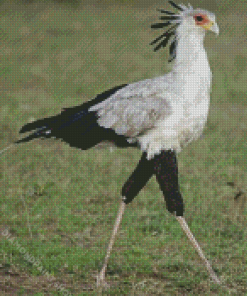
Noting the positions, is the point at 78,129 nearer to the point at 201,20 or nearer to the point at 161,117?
the point at 161,117

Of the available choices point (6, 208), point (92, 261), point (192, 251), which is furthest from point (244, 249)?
point (6, 208)

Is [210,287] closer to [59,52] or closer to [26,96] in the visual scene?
[26,96]

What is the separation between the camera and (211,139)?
764cm

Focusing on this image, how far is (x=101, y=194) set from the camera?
19.3ft

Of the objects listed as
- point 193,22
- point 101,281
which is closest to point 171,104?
point 193,22

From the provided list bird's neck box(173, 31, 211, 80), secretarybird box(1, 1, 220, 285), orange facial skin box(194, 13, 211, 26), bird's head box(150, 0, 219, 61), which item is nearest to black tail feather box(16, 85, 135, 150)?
secretarybird box(1, 1, 220, 285)

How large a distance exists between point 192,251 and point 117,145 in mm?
1125

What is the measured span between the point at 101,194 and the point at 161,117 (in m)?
2.11

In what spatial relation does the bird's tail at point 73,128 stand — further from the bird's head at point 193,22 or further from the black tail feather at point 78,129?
the bird's head at point 193,22

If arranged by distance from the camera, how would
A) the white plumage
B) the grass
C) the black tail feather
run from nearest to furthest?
the white plumage, the black tail feather, the grass

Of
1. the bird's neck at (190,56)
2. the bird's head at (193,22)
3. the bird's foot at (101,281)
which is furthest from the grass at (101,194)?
the bird's head at (193,22)

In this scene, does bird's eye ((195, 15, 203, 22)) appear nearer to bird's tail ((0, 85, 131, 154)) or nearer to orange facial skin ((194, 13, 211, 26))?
orange facial skin ((194, 13, 211, 26))

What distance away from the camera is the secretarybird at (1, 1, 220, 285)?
396 cm

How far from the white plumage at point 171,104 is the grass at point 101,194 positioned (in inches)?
38.5
